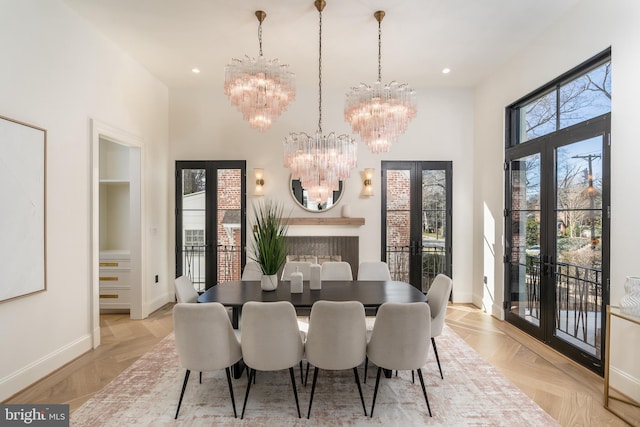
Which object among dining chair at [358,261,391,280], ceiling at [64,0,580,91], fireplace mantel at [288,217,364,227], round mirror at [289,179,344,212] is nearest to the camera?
ceiling at [64,0,580,91]

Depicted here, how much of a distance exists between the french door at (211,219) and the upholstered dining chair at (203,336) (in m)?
3.10

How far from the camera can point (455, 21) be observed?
11.0ft

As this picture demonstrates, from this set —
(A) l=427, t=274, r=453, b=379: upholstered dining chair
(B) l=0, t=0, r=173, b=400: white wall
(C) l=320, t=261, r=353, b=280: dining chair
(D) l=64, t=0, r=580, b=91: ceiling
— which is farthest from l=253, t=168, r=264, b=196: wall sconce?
(A) l=427, t=274, r=453, b=379: upholstered dining chair

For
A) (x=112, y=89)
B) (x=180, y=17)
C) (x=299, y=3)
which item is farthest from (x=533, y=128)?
(x=112, y=89)

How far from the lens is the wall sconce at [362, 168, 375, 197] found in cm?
513

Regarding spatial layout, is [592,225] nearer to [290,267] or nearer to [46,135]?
[290,267]

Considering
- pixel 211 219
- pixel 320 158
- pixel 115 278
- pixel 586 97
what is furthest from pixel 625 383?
pixel 115 278

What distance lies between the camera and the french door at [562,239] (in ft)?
9.56

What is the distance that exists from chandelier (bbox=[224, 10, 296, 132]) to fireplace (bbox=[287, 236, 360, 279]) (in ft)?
8.35

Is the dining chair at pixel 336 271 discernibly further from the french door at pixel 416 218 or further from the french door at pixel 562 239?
the french door at pixel 562 239

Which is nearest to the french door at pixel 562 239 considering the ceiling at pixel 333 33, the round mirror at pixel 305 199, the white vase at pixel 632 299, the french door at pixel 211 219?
the white vase at pixel 632 299

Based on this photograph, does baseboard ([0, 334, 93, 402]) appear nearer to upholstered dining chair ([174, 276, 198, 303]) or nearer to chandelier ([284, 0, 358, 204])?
upholstered dining chair ([174, 276, 198, 303])

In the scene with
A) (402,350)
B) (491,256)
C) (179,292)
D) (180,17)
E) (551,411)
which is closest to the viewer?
(402,350)

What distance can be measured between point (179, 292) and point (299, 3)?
279 cm
